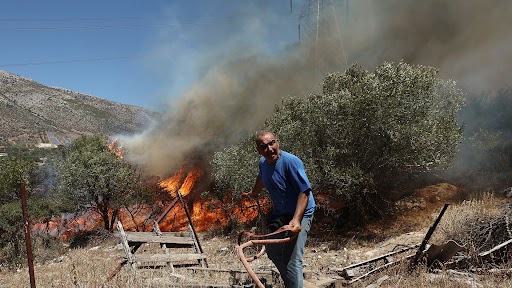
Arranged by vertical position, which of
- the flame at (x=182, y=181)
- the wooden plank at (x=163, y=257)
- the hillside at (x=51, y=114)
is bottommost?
the wooden plank at (x=163, y=257)

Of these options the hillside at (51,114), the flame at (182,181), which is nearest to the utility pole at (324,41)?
the flame at (182,181)

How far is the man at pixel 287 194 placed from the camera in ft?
12.5

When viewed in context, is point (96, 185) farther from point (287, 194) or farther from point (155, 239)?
point (287, 194)

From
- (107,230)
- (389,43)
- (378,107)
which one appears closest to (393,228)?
(378,107)

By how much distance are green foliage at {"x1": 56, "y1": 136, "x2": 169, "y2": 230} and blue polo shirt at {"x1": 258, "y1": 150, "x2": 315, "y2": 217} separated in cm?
1905

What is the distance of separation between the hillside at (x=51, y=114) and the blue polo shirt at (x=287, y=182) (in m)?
59.1

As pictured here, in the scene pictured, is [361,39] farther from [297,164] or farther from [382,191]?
[297,164]

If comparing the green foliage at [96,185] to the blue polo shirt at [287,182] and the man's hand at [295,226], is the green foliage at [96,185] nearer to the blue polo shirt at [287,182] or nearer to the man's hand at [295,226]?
the blue polo shirt at [287,182]

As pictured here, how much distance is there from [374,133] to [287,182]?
365 inches

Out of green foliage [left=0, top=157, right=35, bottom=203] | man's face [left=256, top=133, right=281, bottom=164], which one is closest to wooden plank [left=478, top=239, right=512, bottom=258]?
man's face [left=256, top=133, right=281, bottom=164]

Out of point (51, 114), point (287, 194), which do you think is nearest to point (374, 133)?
point (287, 194)

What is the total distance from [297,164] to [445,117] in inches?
425

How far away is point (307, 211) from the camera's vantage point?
397 cm

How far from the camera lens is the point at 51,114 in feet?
263
